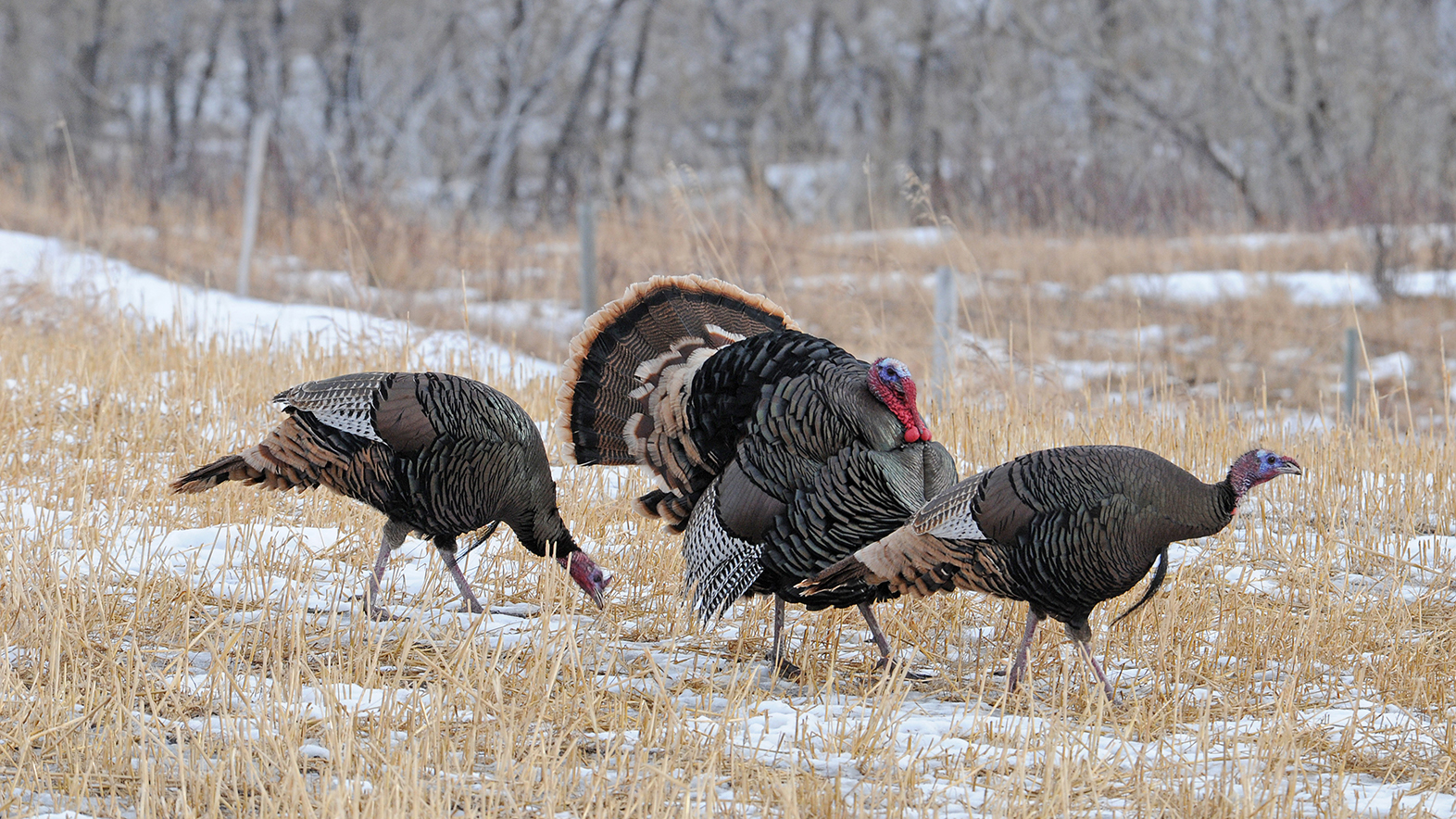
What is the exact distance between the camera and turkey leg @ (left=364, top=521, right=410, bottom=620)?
12.1ft

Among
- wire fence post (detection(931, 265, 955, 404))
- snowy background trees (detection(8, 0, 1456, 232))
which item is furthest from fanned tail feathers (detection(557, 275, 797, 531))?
snowy background trees (detection(8, 0, 1456, 232))

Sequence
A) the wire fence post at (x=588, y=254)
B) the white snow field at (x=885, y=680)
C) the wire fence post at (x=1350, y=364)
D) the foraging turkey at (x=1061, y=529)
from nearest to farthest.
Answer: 1. the white snow field at (x=885, y=680)
2. the foraging turkey at (x=1061, y=529)
3. the wire fence post at (x=1350, y=364)
4. the wire fence post at (x=588, y=254)

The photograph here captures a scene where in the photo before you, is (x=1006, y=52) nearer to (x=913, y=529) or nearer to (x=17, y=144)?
Result: (x=17, y=144)

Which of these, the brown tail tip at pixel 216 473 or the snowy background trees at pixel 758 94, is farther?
the snowy background trees at pixel 758 94

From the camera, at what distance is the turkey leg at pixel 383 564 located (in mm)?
3701

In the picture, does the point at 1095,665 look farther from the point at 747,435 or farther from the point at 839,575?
the point at 747,435

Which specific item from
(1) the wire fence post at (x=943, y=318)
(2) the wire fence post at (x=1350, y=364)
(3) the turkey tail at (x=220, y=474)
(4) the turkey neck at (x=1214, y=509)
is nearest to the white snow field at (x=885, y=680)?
(3) the turkey tail at (x=220, y=474)

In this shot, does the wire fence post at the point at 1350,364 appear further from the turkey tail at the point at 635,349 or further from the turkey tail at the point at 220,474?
the turkey tail at the point at 220,474

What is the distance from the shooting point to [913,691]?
3.47 meters

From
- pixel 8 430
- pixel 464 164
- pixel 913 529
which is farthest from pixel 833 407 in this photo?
pixel 464 164

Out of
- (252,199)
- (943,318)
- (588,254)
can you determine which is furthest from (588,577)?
(252,199)

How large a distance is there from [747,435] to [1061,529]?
3.17 ft

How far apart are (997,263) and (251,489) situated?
965 cm

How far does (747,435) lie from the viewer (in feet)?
12.1
